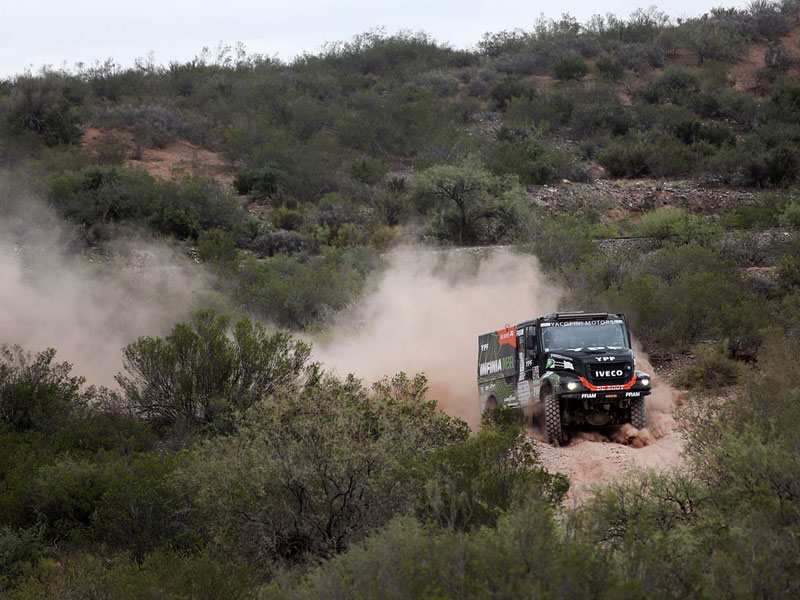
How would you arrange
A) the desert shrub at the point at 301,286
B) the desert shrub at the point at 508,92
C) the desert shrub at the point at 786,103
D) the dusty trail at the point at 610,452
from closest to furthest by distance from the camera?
the dusty trail at the point at 610,452 → the desert shrub at the point at 301,286 → the desert shrub at the point at 786,103 → the desert shrub at the point at 508,92

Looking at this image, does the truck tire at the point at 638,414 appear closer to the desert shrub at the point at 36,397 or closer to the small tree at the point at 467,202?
the desert shrub at the point at 36,397

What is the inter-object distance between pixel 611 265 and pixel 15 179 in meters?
22.6

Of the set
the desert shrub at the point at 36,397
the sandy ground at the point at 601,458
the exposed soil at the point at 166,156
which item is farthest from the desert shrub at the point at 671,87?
the desert shrub at the point at 36,397

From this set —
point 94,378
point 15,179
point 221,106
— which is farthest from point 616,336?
point 221,106

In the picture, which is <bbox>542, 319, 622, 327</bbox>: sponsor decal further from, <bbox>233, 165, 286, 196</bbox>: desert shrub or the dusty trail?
<bbox>233, 165, 286, 196</bbox>: desert shrub

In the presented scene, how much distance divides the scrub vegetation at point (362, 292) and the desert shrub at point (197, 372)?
0.22 feet

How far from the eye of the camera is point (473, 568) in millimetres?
8227

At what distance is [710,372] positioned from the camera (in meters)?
21.9

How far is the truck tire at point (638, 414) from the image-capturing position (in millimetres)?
17672

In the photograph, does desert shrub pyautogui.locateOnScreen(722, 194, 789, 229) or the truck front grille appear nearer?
the truck front grille

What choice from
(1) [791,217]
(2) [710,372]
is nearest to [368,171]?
(1) [791,217]

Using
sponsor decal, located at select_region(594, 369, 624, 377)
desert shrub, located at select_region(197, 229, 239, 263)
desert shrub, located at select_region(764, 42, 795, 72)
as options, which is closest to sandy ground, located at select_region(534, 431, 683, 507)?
sponsor decal, located at select_region(594, 369, 624, 377)

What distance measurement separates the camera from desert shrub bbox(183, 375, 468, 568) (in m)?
12.5

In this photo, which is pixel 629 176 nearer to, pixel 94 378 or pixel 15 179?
pixel 15 179
